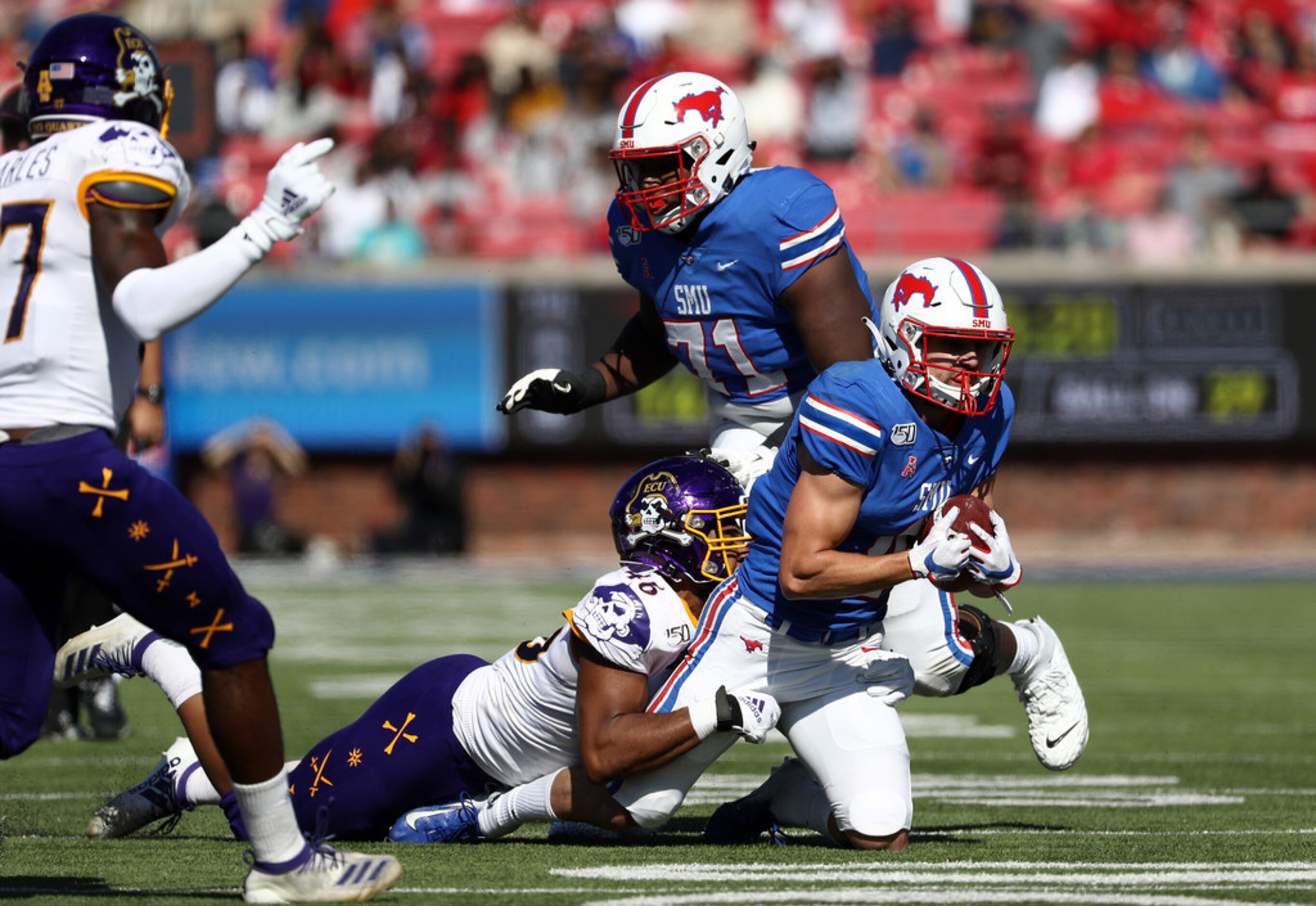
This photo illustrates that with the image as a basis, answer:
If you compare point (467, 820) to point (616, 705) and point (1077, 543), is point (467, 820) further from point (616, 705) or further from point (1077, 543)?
point (1077, 543)

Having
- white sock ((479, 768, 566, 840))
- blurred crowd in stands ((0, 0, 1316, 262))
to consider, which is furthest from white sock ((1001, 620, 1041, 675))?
blurred crowd in stands ((0, 0, 1316, 262))

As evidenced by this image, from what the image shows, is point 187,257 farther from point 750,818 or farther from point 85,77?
point 750,818

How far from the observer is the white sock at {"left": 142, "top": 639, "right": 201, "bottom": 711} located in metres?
5.07

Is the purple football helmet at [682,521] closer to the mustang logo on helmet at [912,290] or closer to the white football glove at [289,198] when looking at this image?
the mustang logo on helmet at [912,290]

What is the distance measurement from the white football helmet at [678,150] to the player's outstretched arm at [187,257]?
5.44 ft

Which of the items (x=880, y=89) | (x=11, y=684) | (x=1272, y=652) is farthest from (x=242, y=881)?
(x=880, y=89)

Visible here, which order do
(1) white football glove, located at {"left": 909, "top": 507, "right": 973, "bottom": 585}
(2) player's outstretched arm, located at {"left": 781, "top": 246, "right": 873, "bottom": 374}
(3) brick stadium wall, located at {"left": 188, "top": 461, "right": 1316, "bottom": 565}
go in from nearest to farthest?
(1) white football glove, located at {"left": 909, "top": 507, "right": 973, "bottom": 585}, (2) player's outstretched arm, located at {"left": 781, "top": 246, "right": 873, "bottom": 374}, (3) brick stadium wall, located at {"left": 188, "top": 461, "right": 1316, "bottom": 565}

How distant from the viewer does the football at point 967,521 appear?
15.4ft

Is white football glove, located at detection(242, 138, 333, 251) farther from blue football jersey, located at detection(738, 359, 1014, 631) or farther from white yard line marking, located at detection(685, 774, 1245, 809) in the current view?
white yard line marking, located at detection(685, 774, 1245, 809)

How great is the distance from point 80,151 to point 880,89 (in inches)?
597

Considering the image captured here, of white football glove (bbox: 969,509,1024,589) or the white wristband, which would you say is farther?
the white wristband

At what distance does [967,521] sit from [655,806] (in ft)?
3.37

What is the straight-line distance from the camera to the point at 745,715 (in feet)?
15.8

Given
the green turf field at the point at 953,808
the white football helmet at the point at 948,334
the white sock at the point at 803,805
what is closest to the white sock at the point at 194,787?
the green turf field at the point at 953,808
